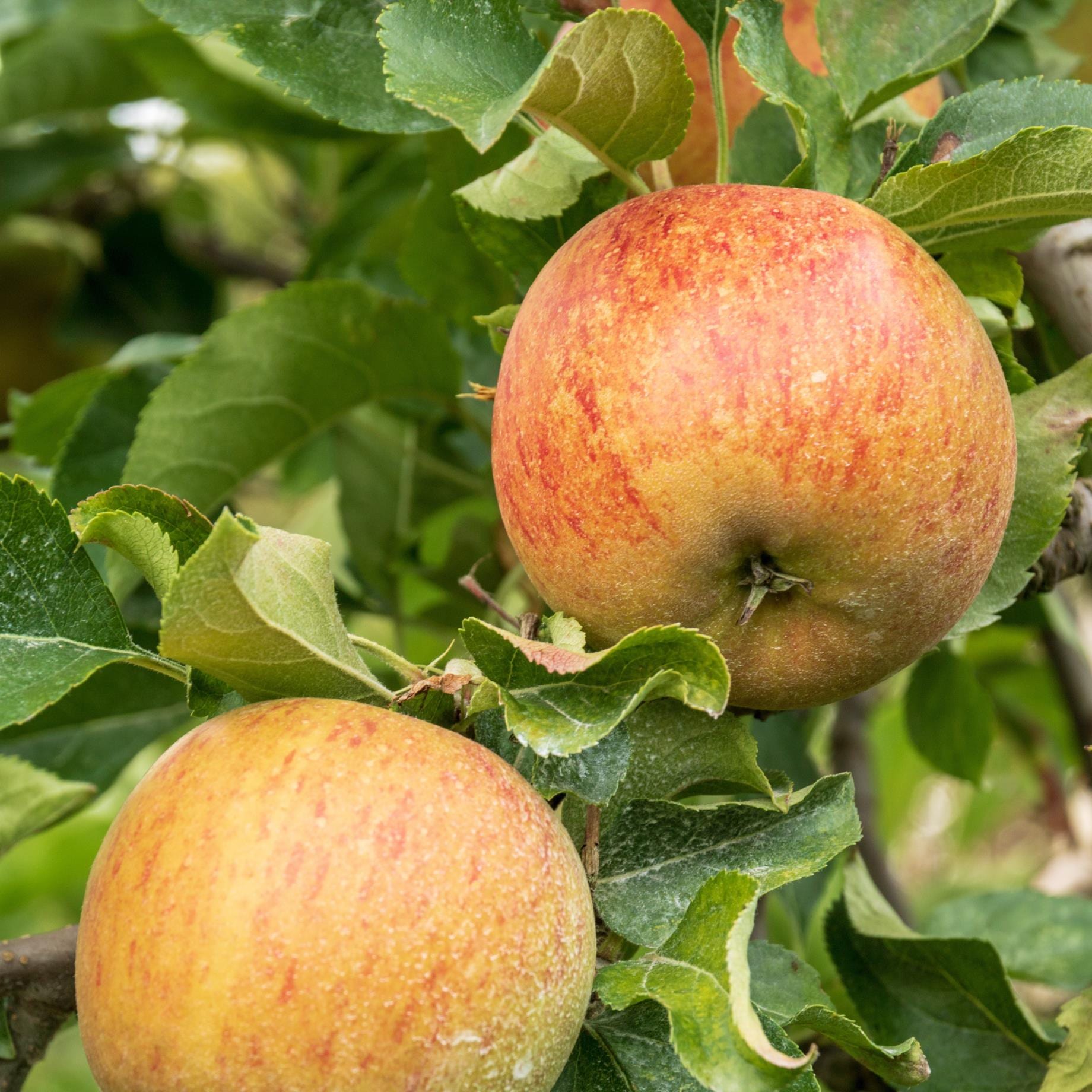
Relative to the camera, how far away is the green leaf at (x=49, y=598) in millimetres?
804

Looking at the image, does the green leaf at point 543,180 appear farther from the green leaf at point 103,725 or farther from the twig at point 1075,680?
the twig at point 1075,680

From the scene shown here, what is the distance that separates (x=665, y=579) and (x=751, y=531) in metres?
0.06

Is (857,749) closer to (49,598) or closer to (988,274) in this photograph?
(988,274)

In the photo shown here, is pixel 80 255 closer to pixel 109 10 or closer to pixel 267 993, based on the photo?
pixel 109 10

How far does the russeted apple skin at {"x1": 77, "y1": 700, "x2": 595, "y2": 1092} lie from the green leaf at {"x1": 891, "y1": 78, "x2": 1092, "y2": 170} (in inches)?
21.2

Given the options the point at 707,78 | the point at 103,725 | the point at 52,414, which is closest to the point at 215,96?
the point at 52,414

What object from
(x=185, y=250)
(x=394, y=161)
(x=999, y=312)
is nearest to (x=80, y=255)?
(x=185, y=250)

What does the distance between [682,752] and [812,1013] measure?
0.62 feet

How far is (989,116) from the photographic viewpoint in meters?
0.90

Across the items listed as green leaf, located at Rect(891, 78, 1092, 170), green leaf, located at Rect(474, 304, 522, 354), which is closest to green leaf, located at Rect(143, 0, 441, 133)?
green leaf, located at Rect(474, 304, 522, 354)

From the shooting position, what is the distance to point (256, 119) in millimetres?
2080

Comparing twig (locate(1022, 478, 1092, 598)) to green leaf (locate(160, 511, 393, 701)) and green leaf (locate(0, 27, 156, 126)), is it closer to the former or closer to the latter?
green leaf (locate(160, 511, 393, 701))

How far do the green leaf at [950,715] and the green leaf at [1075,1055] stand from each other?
0.50m

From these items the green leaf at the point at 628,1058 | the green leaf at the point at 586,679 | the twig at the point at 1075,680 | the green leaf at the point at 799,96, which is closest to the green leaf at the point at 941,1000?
the green leaf at the point at 628,1058
